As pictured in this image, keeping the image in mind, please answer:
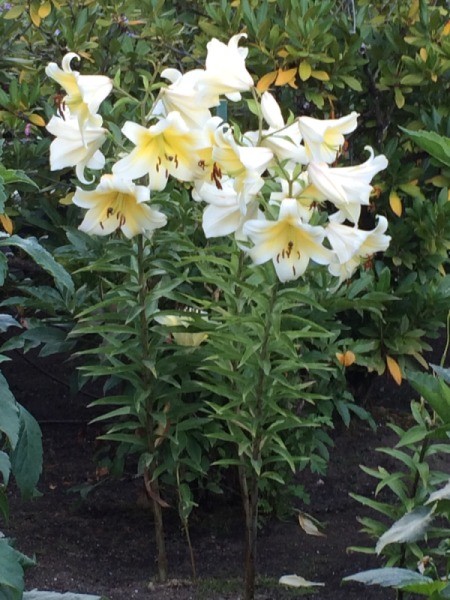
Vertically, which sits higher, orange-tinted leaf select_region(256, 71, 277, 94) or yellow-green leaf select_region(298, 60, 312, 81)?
yellow-green leaf select_region(298, 60, 312, 81)

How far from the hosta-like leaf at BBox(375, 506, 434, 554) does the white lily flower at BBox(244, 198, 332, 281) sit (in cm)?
67

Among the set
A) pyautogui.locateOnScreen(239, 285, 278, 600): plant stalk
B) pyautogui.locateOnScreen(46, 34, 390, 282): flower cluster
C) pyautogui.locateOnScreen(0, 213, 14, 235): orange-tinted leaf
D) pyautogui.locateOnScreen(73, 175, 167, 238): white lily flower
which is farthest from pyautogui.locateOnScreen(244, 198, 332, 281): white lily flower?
pyautogui.locateOnScreen(0, 213, 14, 235): orange-tinted leaf

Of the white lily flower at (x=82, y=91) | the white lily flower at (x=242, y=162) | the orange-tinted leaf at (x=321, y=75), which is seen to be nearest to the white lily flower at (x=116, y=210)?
the white lily flower at (x=82, y=91)

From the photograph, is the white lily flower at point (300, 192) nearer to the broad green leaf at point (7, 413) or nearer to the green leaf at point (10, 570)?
the broad green leaf at point (7, 413)

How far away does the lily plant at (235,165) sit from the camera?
240cm

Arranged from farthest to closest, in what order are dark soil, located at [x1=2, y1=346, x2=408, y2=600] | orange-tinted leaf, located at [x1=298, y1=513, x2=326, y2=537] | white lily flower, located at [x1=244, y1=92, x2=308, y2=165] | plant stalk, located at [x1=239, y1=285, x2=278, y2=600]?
1. orange-tinted leaf, located at [x1=298, y1=513, x2=326, y2=537]
2. dark soil, located at [x1=2, y1=346, x2=408, y2=600]
3. plant stalk, located at [x1=239, y1=285, x2=278, y2=600]
4. white lily flower, located at [x1=244, y1=92, x2=308, y2=165]

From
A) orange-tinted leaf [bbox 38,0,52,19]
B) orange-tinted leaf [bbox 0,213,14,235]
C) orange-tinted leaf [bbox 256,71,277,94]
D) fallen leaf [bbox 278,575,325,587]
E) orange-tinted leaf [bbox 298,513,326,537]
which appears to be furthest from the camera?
orange-tinted leaf [bbox 38,0,52,19]

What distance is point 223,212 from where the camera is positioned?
2549 mm

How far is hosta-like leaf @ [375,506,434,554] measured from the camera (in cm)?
205

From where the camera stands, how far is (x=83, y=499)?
415 centimetres

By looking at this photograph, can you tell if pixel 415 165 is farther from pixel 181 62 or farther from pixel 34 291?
pixel 34 291

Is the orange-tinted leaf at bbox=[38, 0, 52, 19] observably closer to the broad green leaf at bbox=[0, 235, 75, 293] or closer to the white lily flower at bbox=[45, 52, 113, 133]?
the white lily flower at bbox=[45, 52, 113, 133]

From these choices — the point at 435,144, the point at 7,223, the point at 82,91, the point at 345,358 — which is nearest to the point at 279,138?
the point at 82,91

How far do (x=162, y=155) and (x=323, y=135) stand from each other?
0.44 metres
